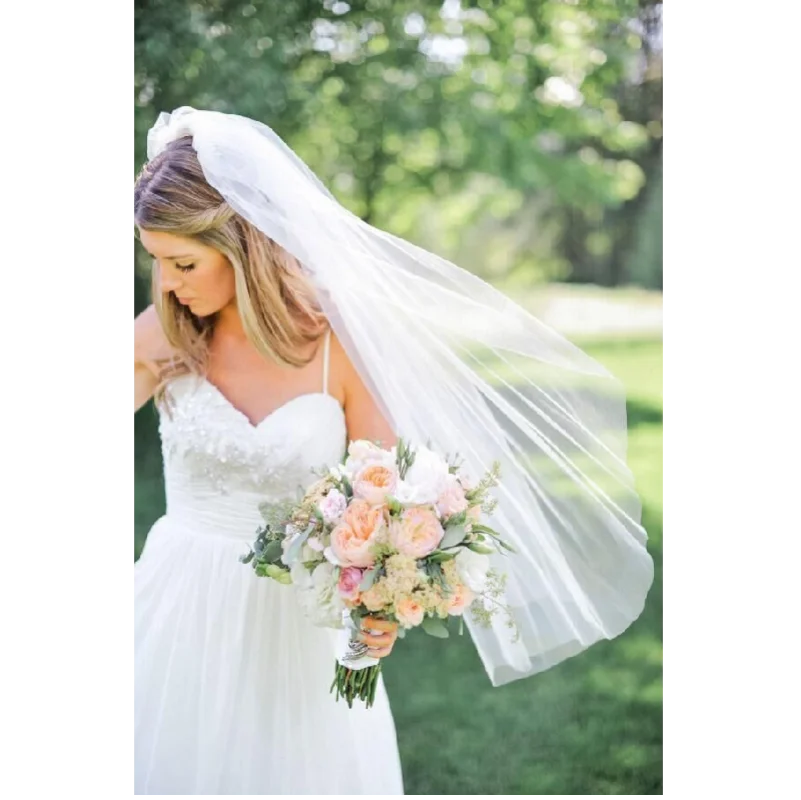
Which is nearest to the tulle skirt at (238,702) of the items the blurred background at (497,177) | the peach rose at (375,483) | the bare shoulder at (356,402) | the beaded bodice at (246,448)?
the beaded bodice at (246,448)

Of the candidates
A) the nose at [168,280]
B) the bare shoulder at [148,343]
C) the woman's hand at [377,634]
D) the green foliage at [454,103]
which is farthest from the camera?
the green foliage at [454,103]

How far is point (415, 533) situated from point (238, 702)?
71 cm

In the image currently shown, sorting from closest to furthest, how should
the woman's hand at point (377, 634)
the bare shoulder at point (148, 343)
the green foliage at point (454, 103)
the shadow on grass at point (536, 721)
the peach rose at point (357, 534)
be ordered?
the peach rose at point (357, 534)
the woman's hand at point (377, 634)
the bare shoulder at point (148, 343)
the shadow on grass at point (536, 721)
the green foliage at point (454, 103)

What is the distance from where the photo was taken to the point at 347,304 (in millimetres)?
2711

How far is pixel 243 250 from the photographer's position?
9.02 ft

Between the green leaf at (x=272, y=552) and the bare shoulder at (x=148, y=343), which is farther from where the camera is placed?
the bare shoulder at (x=148, y=343)

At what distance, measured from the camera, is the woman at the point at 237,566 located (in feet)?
8.90

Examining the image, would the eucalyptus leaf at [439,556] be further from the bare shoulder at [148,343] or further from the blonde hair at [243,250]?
the bare shoulder at [148,343]

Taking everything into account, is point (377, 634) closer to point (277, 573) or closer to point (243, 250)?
point (277, 573)

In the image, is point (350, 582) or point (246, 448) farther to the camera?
point (246, 448)

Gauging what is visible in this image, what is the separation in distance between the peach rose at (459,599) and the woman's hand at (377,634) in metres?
0.14

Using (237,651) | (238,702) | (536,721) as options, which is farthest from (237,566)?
(536,721)

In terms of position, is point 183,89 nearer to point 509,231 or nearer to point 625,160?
point 509,231
